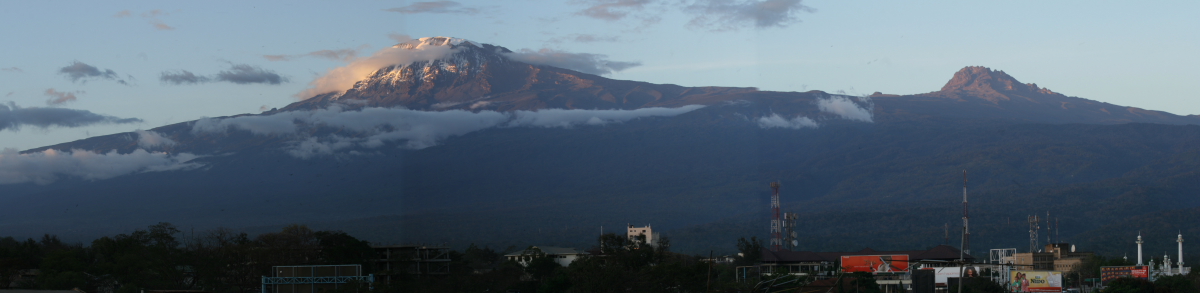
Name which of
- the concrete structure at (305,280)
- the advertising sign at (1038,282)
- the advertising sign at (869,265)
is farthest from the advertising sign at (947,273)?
the concrete structure at (305,280)

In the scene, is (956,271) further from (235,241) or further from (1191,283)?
(235,241)

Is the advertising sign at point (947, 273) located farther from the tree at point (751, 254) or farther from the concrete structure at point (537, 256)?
the concrete structure at point (537, 256)

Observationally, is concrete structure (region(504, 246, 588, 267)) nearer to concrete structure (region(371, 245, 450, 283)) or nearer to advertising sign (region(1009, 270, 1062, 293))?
concrete structure (region(371, 245, 450, 283))

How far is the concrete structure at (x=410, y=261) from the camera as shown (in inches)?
2916

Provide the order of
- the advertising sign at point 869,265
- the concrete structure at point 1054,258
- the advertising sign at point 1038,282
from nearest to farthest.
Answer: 1. the advertising sign at point 1038,282
2. the advertising sign at point 869,265
3. the concrete structure at point 1054,258

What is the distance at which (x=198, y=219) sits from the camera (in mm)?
183875

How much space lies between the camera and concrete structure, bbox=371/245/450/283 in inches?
2916

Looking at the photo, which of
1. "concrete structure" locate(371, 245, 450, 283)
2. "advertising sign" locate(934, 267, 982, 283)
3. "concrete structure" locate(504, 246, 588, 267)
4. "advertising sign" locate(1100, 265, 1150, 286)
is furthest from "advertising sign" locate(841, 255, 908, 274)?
"concrete structure" locate(371, 245, 450, 283)

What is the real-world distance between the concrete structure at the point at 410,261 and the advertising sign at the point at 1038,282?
36424 mm

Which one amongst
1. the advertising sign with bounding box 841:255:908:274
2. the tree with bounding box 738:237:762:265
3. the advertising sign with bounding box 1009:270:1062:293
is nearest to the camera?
the advertising sign with bounding box 1009:270:1062:293

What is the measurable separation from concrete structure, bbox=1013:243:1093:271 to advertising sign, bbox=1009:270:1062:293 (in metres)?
40.6

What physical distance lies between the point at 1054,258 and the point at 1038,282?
5680 centimetres

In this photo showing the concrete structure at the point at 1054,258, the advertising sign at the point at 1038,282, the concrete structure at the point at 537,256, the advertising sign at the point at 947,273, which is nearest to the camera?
the advertising sign at the point at 1038,282

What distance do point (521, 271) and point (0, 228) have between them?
454 ft
